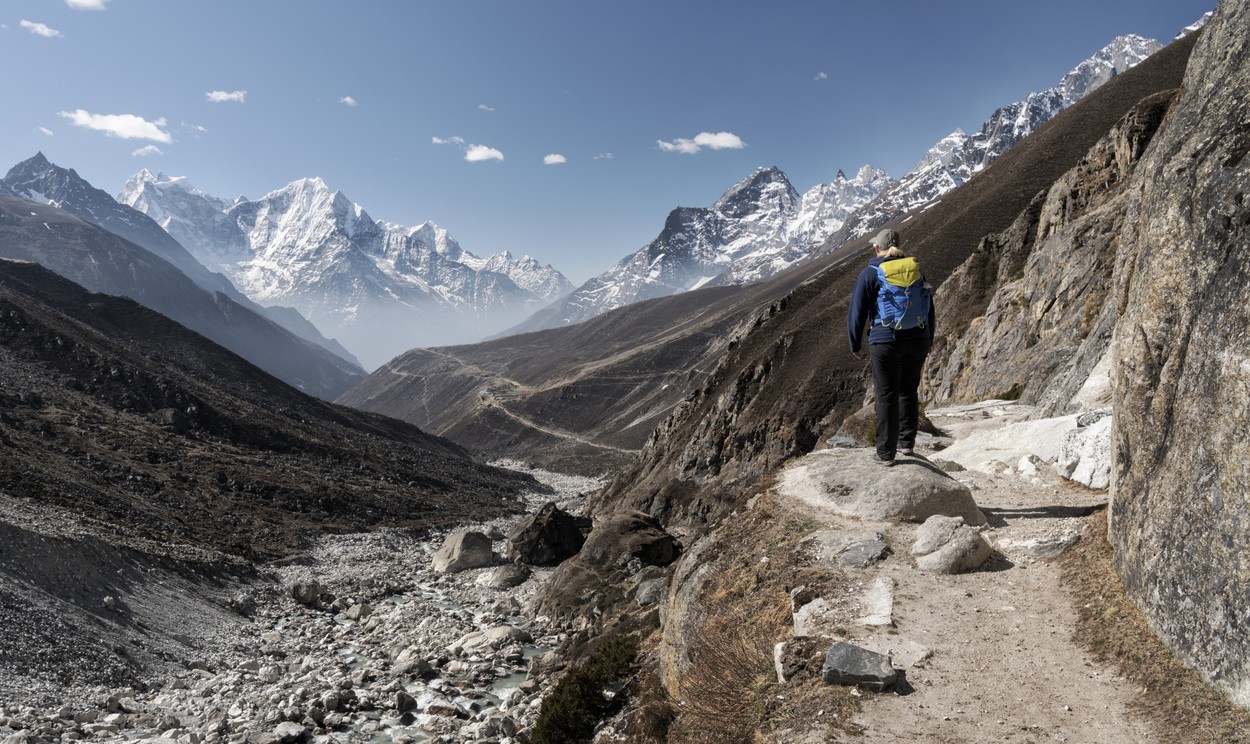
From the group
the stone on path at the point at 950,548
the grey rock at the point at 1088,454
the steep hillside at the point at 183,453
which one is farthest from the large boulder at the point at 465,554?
the stone on path at the point at 950,548

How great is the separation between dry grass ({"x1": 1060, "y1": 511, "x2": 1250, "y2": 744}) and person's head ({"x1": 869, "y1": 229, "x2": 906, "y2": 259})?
488cm

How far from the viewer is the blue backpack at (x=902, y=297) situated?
10375 millimetres

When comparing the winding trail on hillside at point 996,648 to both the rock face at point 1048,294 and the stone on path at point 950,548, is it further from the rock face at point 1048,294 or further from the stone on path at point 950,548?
the rock face at point 1048,294

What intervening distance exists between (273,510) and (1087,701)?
6583cm

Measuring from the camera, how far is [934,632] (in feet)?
24.0

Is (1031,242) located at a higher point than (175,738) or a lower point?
higher

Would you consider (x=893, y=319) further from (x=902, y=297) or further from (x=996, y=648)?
(x=996, y=648)

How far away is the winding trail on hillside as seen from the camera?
5723 millimetres

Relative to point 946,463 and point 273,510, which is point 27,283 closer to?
point 273,510

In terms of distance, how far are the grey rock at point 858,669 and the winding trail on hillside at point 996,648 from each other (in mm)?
125

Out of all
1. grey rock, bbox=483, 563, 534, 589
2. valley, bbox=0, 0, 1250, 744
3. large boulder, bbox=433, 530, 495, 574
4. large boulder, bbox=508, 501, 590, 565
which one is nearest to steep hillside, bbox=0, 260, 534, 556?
valley, bbox=0, 0, 1250, 744

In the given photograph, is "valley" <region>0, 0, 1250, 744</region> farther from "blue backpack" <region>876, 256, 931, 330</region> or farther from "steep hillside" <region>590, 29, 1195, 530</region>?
"blue backpack" <region>876, 256, 931, 330</region>

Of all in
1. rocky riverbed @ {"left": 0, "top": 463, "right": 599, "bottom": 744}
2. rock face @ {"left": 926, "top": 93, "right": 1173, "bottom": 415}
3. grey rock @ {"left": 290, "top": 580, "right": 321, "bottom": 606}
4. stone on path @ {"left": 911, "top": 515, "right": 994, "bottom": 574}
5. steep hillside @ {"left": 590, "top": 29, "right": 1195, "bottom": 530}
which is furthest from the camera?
steep hillside @ {"left": 590, "top": 29, "right": 1195, "bottom": 530}

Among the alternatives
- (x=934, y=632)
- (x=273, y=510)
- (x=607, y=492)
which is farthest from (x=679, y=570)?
(x=607, y=492)
